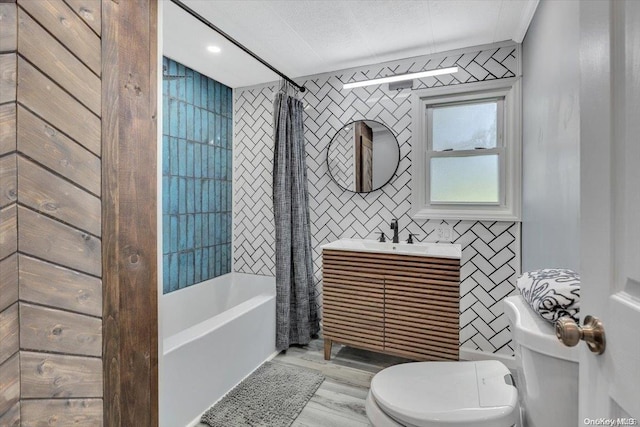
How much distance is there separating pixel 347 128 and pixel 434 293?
1621 mm

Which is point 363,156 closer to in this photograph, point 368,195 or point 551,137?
point 368,195

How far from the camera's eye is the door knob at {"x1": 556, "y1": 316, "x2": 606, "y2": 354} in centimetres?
58

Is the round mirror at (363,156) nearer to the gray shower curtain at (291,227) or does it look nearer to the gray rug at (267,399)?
the gray shower curtain at (291,227)

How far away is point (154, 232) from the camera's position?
4.52ft

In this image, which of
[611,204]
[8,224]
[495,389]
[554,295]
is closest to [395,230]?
[495,389]

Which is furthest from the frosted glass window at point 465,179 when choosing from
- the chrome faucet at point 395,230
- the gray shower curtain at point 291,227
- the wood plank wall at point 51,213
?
the wood plank wall at point 51,213

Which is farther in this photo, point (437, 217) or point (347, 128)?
point (347, 128)

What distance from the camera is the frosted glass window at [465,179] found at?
8.27 feet

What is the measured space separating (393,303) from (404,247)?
20.1 inches

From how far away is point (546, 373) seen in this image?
920 mm

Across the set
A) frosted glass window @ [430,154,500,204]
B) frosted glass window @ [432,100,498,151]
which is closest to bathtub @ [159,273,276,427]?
frosted glass window @ [430,154,500,204]

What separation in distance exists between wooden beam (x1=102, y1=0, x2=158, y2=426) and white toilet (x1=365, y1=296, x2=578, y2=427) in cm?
96

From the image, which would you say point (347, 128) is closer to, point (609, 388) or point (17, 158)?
point (17, 158)

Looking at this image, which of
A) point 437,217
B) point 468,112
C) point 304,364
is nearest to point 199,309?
point 304,364
